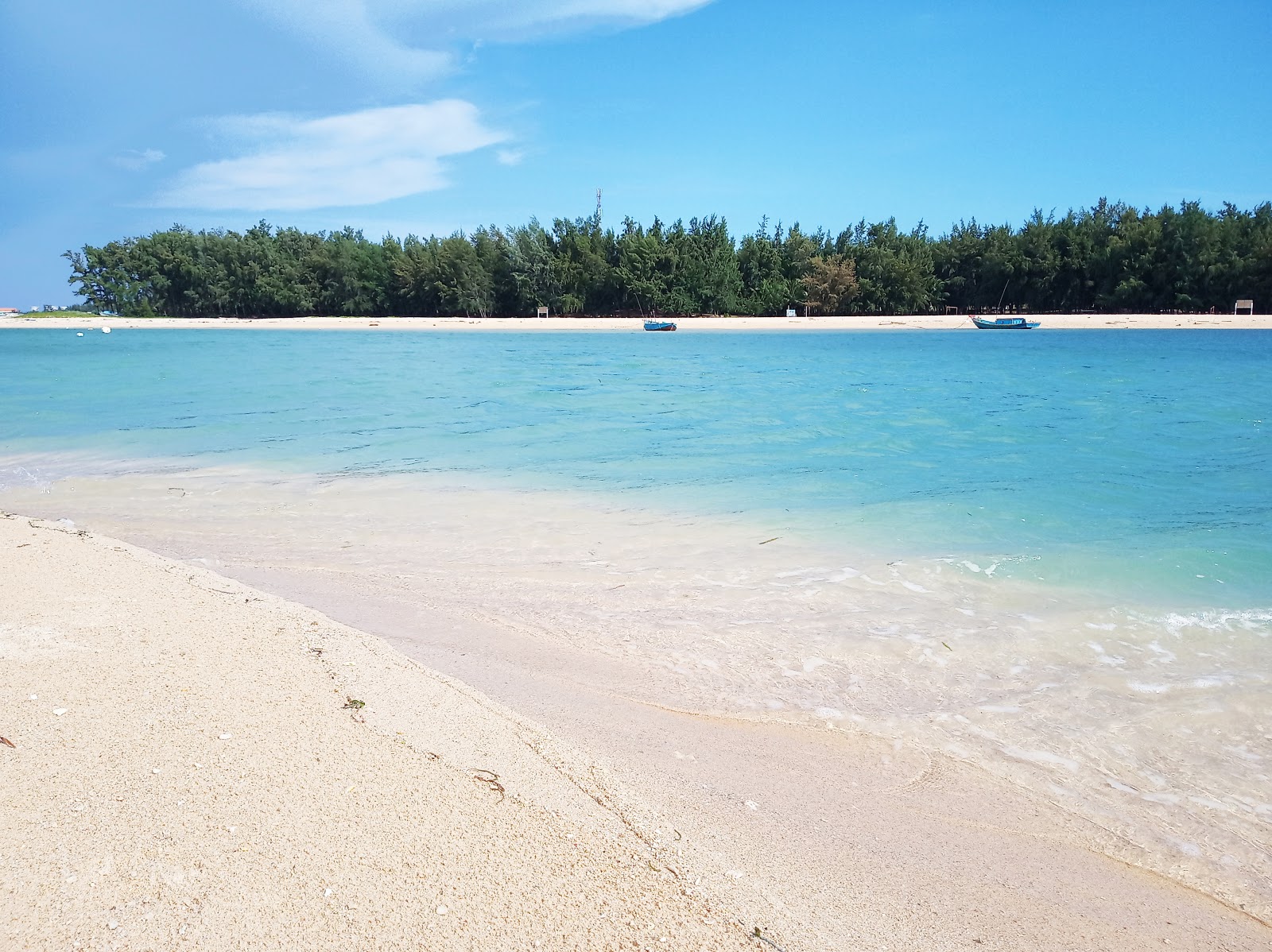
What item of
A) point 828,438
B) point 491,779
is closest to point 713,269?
point 828,438

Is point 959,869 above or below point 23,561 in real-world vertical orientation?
below

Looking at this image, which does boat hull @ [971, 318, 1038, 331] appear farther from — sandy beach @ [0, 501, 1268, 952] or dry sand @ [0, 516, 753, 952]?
dry sand @ [0, 516, 753, 952]

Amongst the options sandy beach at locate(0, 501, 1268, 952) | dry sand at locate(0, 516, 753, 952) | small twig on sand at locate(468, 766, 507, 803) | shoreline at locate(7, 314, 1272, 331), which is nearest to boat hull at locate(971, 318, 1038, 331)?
shoreline at locate(7, 314, 1272, 331)

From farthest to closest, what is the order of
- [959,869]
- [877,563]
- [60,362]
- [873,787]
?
1. [60,362]
2. [877,563]
3. [873,787]
4. [959,869]

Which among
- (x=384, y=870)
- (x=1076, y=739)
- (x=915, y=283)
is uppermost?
A: (x=915, y=283)

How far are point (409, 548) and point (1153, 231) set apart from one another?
199 feet

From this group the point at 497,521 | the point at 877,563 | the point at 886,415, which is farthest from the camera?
the point at 886,415

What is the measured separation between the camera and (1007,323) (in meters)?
50.8

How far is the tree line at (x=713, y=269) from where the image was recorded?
5306cm

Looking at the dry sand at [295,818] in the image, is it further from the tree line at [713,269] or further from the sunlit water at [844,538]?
the tree line at [713,269]

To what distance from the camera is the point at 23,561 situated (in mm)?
4406

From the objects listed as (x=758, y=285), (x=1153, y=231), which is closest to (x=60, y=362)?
(x=758, y=285)

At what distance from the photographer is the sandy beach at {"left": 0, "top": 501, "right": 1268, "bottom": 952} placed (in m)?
1.79

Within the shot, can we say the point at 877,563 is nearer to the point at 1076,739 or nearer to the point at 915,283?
the point at 1076,739
